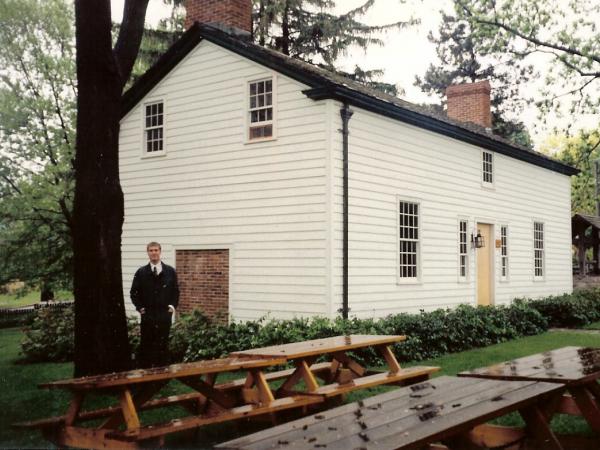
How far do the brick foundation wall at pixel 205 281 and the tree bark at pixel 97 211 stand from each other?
18.1 ft

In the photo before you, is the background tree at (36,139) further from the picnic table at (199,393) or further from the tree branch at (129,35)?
the picnic table at (199,393)

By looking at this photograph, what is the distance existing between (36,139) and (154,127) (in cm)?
1208

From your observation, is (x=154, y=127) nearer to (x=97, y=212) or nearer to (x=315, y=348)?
(x=97, y=212)

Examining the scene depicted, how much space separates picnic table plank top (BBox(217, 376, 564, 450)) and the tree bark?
479 cm

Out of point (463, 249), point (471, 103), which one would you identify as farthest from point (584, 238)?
point (463, 249)

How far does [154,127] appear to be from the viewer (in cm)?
1588

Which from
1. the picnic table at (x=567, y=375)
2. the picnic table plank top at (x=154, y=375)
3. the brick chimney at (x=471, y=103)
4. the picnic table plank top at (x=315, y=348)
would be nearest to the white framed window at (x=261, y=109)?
the picnic table plank top at (x=315, y=348)

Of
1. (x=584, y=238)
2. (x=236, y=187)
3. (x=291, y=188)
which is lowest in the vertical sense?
(x=584, y=238)

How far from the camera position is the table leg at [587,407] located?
5324mm

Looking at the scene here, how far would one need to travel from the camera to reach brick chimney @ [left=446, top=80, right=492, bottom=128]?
74.6 feet

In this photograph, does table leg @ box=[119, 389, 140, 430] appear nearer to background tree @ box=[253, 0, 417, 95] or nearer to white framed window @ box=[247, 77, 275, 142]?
white framed window @ box=[247, 77, 275, 142]

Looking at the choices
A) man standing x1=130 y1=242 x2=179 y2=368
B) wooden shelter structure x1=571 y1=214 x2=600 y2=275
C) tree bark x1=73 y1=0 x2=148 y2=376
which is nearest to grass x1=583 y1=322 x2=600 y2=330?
wooden shelter structure x1=571 y1=214 x2=600 y2=275

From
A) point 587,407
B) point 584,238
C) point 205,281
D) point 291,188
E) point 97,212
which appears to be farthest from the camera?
point 584,238

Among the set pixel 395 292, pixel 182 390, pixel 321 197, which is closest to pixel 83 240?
pixel 182 390
